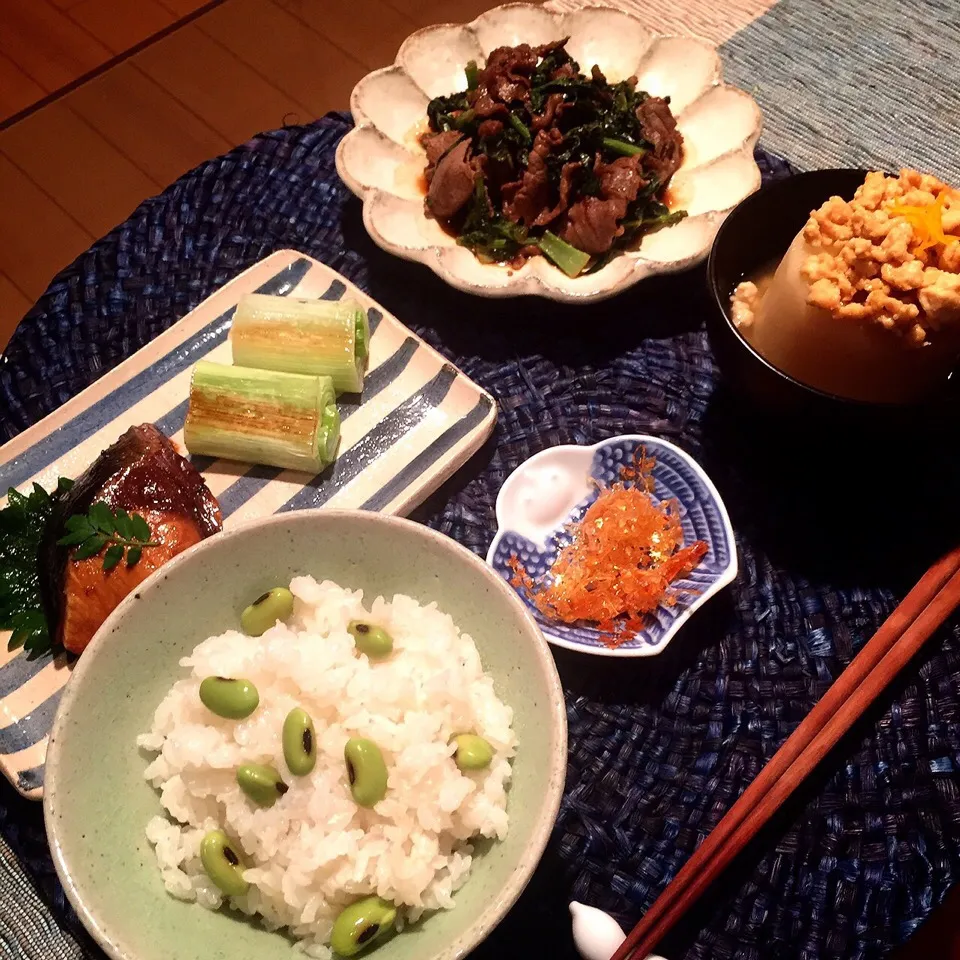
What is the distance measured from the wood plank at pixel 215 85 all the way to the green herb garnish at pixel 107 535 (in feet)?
8.10

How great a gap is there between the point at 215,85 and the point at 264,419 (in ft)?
8.47

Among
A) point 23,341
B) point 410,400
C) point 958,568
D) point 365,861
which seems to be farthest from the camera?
point 23,341

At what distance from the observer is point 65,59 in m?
4.32

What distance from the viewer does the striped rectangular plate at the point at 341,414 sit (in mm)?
2389

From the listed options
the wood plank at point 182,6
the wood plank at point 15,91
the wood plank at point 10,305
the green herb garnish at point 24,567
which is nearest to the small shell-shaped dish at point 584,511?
the green herb garnish at point 24,567

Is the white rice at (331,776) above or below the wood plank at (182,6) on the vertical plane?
above

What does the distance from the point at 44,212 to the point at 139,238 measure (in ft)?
4.30

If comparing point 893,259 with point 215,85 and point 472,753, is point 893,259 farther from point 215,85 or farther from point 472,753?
point 215,85

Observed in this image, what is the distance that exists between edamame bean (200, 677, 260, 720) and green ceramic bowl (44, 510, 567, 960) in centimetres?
21

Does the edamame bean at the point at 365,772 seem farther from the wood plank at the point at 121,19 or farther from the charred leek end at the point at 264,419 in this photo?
the wood plank at the point at 121,19

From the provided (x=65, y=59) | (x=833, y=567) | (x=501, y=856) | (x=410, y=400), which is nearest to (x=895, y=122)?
(x=833, y=567)

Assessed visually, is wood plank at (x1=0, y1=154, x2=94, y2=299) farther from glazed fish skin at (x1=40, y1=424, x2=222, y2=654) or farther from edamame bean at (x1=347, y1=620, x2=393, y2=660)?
edamame bean at (x1=347, y1=620, x2=393, y2=660)

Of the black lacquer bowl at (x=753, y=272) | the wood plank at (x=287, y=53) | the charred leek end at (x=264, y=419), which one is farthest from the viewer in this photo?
the wood plank at (x=287, y=53)

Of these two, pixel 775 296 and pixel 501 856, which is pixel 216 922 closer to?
pixel 501 856
